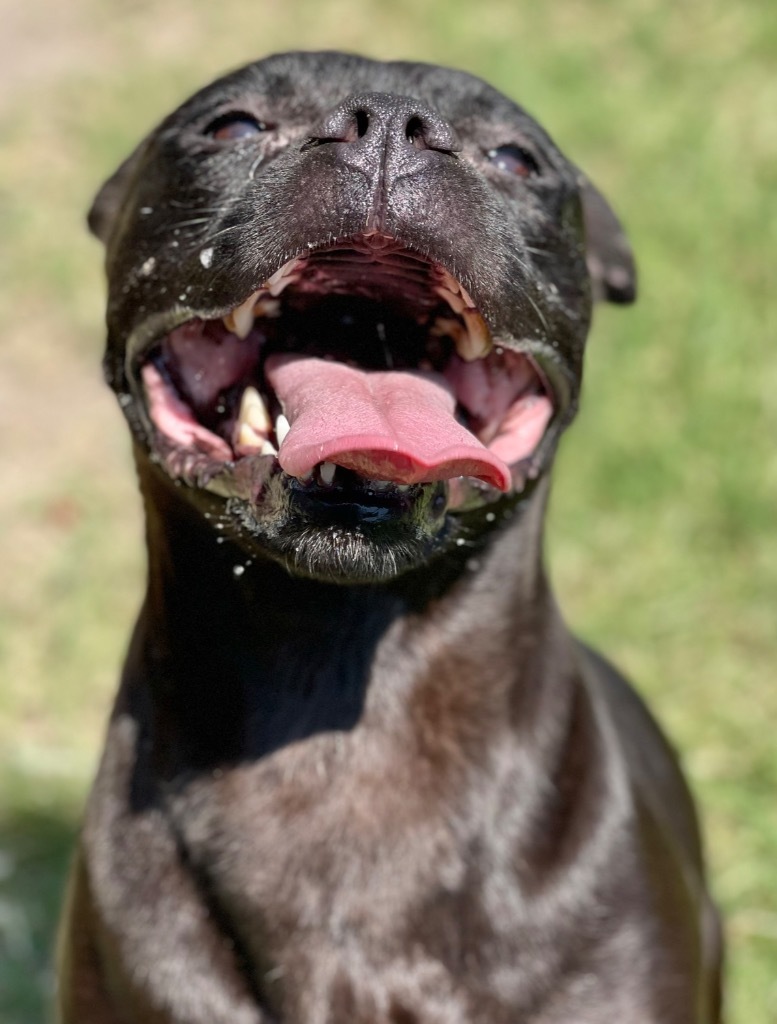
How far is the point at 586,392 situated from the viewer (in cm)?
532

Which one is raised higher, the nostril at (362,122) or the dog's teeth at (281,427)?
the nostril at (362,122)

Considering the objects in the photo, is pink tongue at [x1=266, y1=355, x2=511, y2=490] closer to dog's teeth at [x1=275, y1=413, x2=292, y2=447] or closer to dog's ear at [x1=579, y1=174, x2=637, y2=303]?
dog's teeth at [x1=275, y1=413, x2=292, y2=447]

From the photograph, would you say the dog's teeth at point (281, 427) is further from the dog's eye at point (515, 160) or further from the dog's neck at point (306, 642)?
the dog's eye at point (515, 160)

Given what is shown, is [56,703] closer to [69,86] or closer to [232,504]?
[232,504]

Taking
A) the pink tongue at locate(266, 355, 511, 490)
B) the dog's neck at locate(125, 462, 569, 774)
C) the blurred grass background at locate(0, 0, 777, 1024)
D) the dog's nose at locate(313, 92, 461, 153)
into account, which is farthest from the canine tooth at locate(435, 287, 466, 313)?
the blurred grass background at locate(0, 0, 777, 1024)

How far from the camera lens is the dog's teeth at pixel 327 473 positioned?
1.95m

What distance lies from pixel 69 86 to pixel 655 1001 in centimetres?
629

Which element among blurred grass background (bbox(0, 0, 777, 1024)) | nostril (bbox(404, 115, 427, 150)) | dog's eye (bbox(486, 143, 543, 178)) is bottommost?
blurred grass background (bbox(0, 0, 777, 1024))

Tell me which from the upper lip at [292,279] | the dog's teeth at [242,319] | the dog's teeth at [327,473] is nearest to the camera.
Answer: the dog's teeth at [327,473]

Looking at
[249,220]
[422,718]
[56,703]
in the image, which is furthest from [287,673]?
[56,703]

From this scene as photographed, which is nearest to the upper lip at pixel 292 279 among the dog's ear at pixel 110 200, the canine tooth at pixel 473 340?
the canine tooth at pixel 473 340

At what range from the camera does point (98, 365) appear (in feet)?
18.5

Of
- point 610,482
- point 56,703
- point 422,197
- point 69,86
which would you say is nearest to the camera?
point 422,197

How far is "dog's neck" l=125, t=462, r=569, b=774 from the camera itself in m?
2.31
